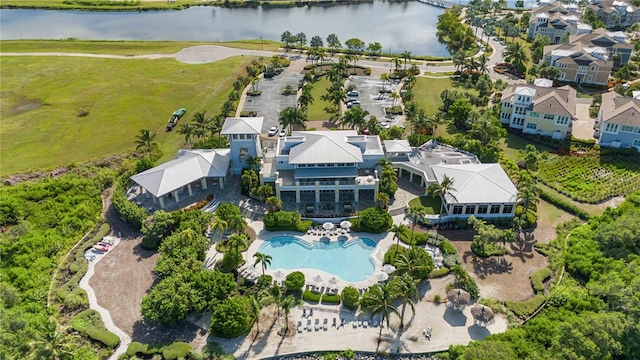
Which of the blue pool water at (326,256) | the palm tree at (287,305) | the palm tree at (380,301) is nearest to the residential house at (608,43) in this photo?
the blue pool water at (326,256)

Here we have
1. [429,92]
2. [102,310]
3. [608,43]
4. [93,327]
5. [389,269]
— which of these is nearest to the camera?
[93,327]

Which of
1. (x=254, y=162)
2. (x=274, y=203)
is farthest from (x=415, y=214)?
(x=254, y=162)

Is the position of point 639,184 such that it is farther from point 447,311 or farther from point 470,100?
point 447,311

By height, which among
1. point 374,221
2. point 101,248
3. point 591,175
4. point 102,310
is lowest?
point 102,310

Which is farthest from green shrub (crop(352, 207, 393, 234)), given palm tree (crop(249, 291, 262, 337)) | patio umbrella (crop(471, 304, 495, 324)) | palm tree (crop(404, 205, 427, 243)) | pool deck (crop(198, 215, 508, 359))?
palm tree (crop(249, 291, 262, 337))

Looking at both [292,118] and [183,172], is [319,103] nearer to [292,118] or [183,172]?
[292,118]

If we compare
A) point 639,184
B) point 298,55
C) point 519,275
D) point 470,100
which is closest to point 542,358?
point 519,275
